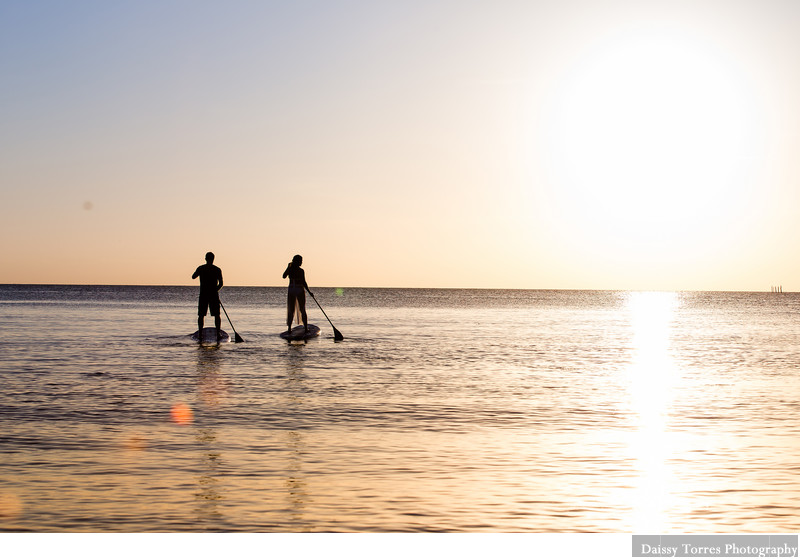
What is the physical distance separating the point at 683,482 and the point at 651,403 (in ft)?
18.6

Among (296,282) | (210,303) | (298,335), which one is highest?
(296,282)

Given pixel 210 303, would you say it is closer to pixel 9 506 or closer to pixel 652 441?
pixel 652 441

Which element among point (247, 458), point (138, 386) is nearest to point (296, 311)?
point (138, 386)

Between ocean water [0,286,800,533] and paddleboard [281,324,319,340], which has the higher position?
paddleboard [281,324,319,340]

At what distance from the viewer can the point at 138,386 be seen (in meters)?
14.4

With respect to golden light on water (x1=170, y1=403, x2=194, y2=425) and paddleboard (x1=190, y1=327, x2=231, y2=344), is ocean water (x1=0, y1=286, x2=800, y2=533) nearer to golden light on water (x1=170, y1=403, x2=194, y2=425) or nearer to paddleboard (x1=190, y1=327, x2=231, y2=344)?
golden light on water (x1=170, y1=403, x2=194, y2=425)

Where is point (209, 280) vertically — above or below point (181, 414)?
above

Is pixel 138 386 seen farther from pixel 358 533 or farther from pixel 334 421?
pixel 358 533

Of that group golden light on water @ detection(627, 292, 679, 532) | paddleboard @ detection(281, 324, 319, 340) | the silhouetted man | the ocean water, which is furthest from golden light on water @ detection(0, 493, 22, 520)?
paddleboard @ detection(281, 324, 319, 340)

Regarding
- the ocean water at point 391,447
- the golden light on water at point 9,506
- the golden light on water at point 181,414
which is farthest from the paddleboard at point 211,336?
the golden light on water at point 9,506

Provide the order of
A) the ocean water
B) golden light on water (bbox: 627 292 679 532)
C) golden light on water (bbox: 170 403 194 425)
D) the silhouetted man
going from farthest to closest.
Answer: the silhouetted man → golden light on water (bbox: 170 403 194 425) → golden light on water (bbox: 627 292 679 532) → the ocean water

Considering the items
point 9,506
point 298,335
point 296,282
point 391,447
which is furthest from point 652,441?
point 298,335

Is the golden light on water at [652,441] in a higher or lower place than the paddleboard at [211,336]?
lower

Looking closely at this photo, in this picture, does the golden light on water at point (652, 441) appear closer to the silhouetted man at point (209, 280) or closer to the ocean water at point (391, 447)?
the ocean water at point (391, 447)
